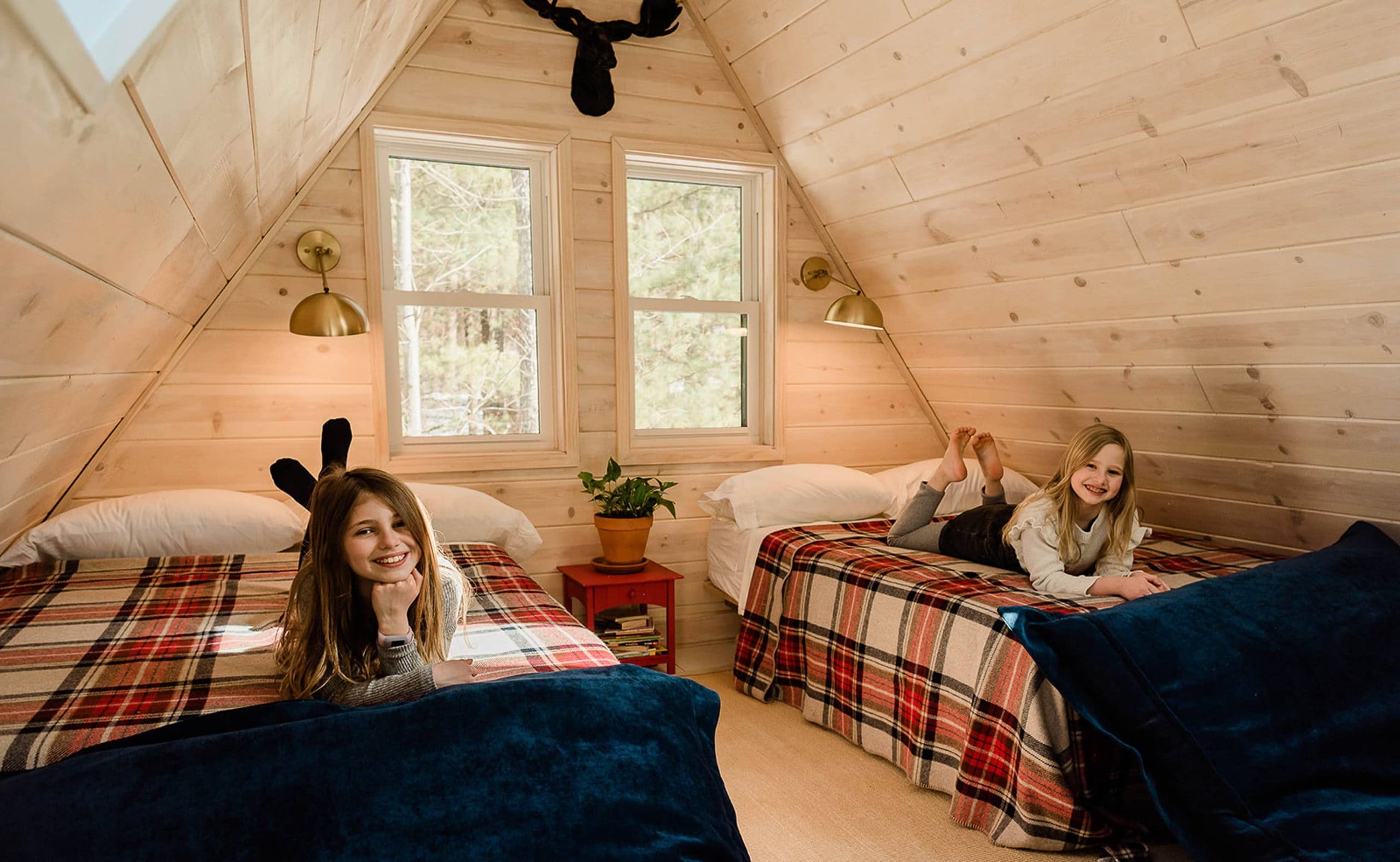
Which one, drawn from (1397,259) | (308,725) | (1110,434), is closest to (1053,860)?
(1110,434)

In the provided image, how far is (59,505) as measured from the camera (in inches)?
104

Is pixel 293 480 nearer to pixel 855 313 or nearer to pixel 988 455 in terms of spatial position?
pixel 855 313

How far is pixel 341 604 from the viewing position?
146 centimetres

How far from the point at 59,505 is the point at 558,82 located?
2007mm

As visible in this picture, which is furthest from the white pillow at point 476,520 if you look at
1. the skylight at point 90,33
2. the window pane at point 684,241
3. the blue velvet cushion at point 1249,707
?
the skylight at point 90,33

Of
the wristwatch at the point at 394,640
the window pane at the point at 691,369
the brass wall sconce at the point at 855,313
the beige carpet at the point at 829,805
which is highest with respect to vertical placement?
the brass wall sconce at the point at 855,313

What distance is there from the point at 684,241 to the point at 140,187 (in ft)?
8.02

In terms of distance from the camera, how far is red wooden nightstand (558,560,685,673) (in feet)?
9.75

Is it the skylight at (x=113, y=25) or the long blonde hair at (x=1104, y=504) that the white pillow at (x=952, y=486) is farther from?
the skylight at (x=113, y=25)

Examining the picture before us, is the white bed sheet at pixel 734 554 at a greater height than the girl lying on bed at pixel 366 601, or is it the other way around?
the girl lying on bed at pixel 366 601

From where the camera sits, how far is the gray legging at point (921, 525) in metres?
2.95

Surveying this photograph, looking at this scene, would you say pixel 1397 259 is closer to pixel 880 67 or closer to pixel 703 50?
pixel 880 67

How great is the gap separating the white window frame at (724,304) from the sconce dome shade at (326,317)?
0.96 m

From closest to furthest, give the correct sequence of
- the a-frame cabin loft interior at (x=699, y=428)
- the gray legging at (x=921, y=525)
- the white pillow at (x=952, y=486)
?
1. the a-frame cabin loft interior at (x=699, y=428)
2. the gray legging at (x=921, y=525)
3. the white pillow at (x=952, y=486)
